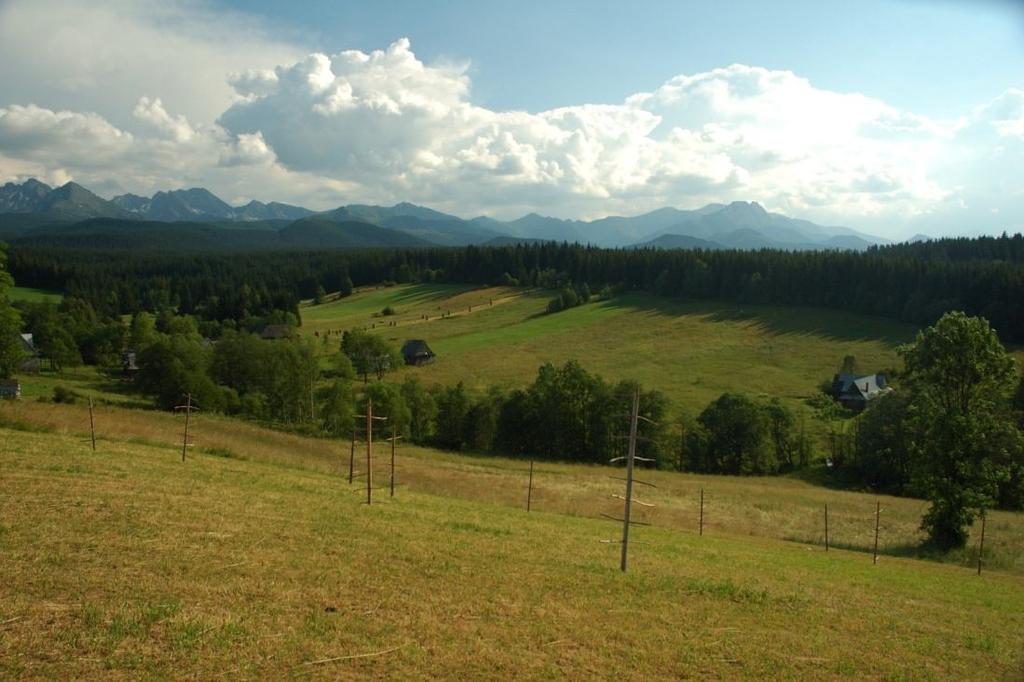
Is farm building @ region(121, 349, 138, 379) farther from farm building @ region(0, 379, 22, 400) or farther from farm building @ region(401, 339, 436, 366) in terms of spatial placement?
farm building @ region(401, 339, 436, 366)

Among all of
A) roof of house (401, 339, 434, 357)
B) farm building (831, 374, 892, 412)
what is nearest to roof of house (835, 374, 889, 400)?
farm building (831, 374, 892, 412)

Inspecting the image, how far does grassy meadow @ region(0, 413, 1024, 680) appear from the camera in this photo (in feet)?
32.2

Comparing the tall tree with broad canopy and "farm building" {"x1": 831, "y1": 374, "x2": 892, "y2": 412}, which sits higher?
the tall tree with broad canopy

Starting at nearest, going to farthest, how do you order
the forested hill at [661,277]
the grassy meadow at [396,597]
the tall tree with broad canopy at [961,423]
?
the grassy meadow at [396,597] < the tall tree with broad canopy at [961,423] < the forested hill at [661,277]

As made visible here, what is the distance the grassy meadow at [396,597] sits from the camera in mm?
9828

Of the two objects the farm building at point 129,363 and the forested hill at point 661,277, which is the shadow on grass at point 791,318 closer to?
the forested hill at point 661,277

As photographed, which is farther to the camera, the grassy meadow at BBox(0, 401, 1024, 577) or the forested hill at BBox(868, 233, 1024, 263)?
the forested hill at BBox(868, 233, 1024, 263)

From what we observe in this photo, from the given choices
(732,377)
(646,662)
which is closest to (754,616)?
(646,662)

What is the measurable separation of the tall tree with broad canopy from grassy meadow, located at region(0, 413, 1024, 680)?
664 cm

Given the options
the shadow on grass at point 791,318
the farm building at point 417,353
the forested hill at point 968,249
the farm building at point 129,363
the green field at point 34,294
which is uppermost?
the forested hill at point 968,249

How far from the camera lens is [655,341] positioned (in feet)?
350

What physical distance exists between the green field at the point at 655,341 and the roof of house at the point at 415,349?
8.25 ft

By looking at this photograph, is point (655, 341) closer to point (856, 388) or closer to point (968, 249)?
point (856, 388)

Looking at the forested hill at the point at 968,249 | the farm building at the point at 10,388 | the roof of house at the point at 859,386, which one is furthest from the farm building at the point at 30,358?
the forested hill at the point at 968,249
